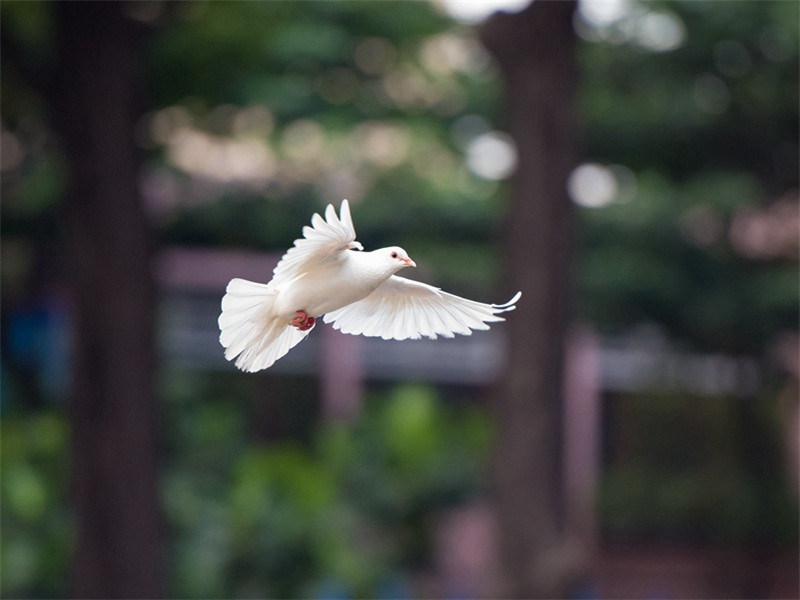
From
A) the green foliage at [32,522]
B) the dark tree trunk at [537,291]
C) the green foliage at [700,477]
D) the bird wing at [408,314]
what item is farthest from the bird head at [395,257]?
the green foliage at [700,477]

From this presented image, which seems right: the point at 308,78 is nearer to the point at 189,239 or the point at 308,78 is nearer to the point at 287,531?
the point at 189,239

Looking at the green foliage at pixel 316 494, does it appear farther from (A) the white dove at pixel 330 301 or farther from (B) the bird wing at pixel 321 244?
(B) the bird wing at pixel 321 244

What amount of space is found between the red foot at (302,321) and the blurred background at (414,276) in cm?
516

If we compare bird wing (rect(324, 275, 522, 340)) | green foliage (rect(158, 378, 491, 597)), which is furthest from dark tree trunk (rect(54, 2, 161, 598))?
bird wing (rect(324, 275, 522, 340))

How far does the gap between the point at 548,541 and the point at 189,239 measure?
518cm

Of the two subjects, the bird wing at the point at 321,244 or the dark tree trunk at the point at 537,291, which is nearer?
the bird wing at the point at 321,244

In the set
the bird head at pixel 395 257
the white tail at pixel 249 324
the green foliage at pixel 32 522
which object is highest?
the bird head at pixel 395 257

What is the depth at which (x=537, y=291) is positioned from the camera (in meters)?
8.23

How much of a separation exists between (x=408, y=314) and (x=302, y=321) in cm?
45

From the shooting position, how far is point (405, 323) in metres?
3.23

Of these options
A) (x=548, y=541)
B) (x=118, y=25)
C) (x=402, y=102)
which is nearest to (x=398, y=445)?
(x=402, y=102)

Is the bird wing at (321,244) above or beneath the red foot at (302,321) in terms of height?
above

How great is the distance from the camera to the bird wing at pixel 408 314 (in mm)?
3143

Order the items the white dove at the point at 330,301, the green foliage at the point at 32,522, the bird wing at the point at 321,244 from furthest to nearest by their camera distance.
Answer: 1. the green foliage at the point at 32,522
2. the white dove at the point at 330,301
3. the bird wing at the point at 321,244
